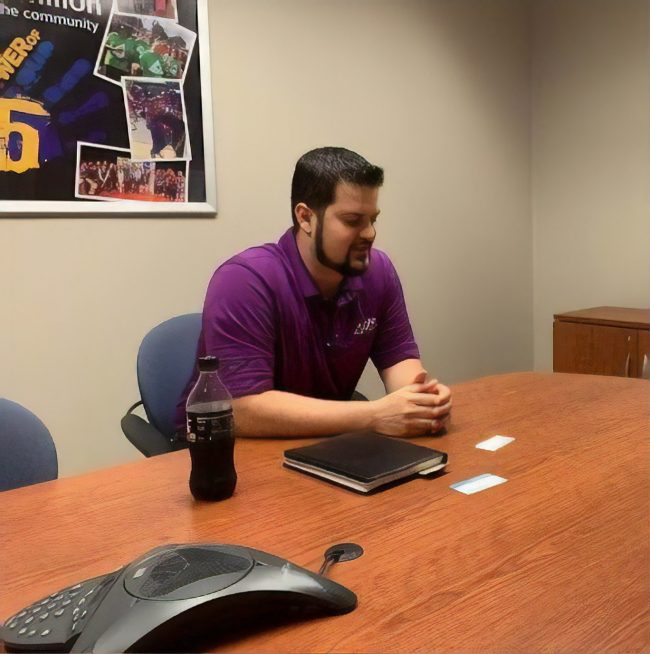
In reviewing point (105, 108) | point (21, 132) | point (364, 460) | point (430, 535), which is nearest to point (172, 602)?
point (430, 535)

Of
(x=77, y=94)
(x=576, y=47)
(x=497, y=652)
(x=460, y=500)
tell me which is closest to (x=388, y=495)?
(x=460, y=500)

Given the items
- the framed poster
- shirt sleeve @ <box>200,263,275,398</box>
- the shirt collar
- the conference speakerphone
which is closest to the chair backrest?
shirt sleeve @ <box>200,263,275,398</box>

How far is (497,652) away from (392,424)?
28.4 inches

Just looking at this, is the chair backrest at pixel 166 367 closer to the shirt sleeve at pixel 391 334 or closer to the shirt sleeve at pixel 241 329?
the shirt sleeve at pixel 241 329

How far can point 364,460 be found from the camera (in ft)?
3.73

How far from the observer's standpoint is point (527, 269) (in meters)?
3.92

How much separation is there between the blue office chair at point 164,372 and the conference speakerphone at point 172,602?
958 millimetres

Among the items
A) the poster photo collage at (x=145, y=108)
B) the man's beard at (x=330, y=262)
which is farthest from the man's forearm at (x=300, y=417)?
the poster photo collage at (x=145, y=108)

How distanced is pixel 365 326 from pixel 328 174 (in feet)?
1.37

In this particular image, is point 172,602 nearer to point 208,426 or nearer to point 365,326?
point 208,426

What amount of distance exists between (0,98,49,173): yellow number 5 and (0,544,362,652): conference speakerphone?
1.73 meters

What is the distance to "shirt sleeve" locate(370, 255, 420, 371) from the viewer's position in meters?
1.88

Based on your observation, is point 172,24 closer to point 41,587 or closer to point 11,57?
point 11,57

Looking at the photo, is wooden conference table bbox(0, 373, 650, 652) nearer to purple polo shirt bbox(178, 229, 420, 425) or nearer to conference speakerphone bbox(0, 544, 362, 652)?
conference speakerphone bbox(0, 544, 362, 652)
